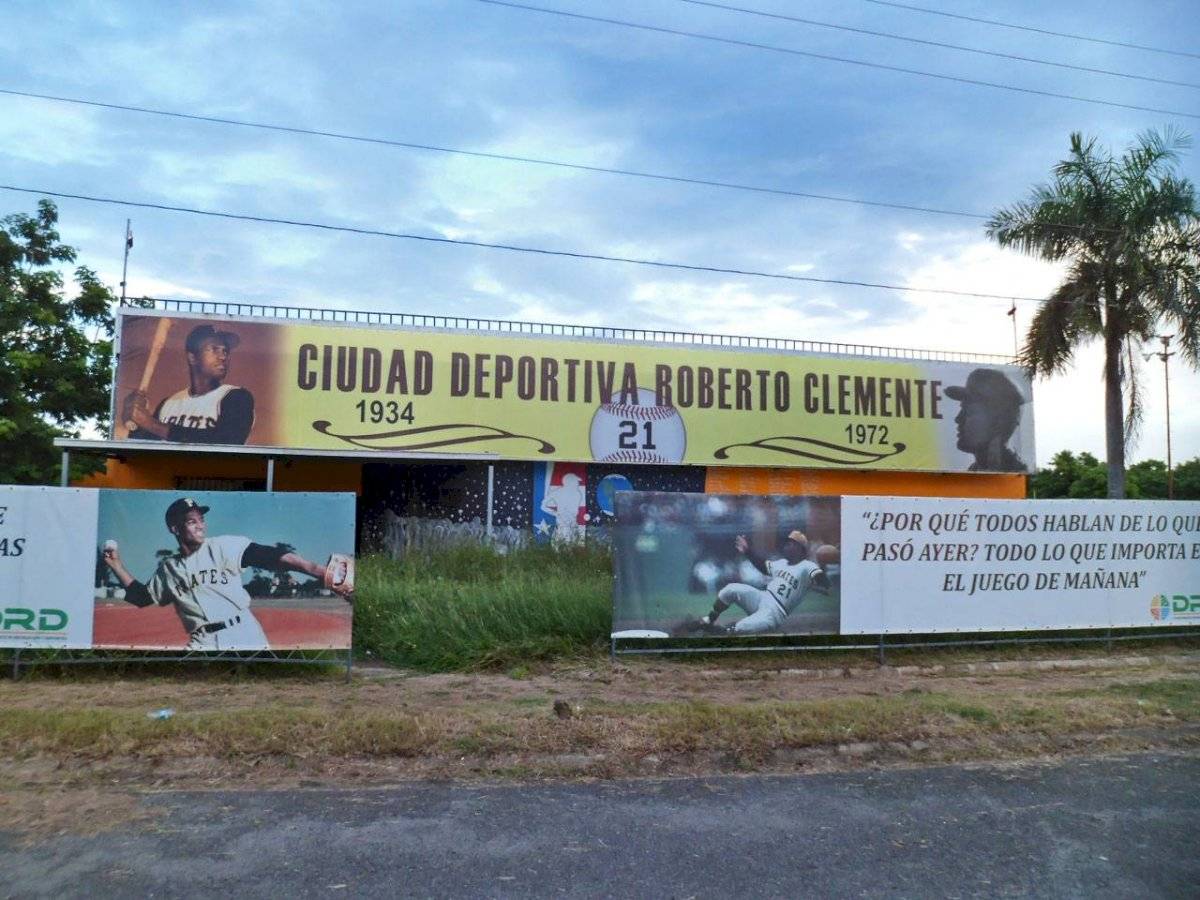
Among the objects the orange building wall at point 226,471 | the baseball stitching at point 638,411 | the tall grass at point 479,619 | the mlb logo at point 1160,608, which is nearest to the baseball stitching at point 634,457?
the baseball stitching at point 638,411

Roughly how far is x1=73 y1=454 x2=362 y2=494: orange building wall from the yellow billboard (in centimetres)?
76

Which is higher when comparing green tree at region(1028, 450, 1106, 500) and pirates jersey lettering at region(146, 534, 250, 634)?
green tree at region(1028, 450, 1106, 500)

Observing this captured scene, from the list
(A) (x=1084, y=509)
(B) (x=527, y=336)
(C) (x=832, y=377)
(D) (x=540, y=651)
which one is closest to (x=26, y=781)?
(D) (x=540, y=651)

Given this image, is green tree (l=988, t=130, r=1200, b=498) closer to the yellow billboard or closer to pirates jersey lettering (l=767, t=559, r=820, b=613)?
the yellow billboard

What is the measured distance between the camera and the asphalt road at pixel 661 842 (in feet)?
15.0

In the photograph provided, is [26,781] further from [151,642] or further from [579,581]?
[579,581]

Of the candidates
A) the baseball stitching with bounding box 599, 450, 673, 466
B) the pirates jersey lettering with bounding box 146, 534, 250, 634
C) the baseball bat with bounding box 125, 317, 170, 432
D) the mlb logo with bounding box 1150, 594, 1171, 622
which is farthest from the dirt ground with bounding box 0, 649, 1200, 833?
the baseball bat with bounding box 125, 317, 170, 432

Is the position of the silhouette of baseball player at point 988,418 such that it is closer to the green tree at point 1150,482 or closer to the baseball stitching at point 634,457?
the baseball stitching at point 634,457

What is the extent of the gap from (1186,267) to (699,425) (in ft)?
34.9

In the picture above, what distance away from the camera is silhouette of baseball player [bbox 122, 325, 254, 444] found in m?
19.8

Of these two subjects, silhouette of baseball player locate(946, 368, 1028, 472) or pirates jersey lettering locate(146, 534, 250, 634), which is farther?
silhouette of baseball player locate(946, 368, 1028, 472)

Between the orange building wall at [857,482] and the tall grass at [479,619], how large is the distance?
11.4 m

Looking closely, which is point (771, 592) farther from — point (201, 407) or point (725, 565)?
point (201, 407)

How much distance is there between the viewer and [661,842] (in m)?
5.16
